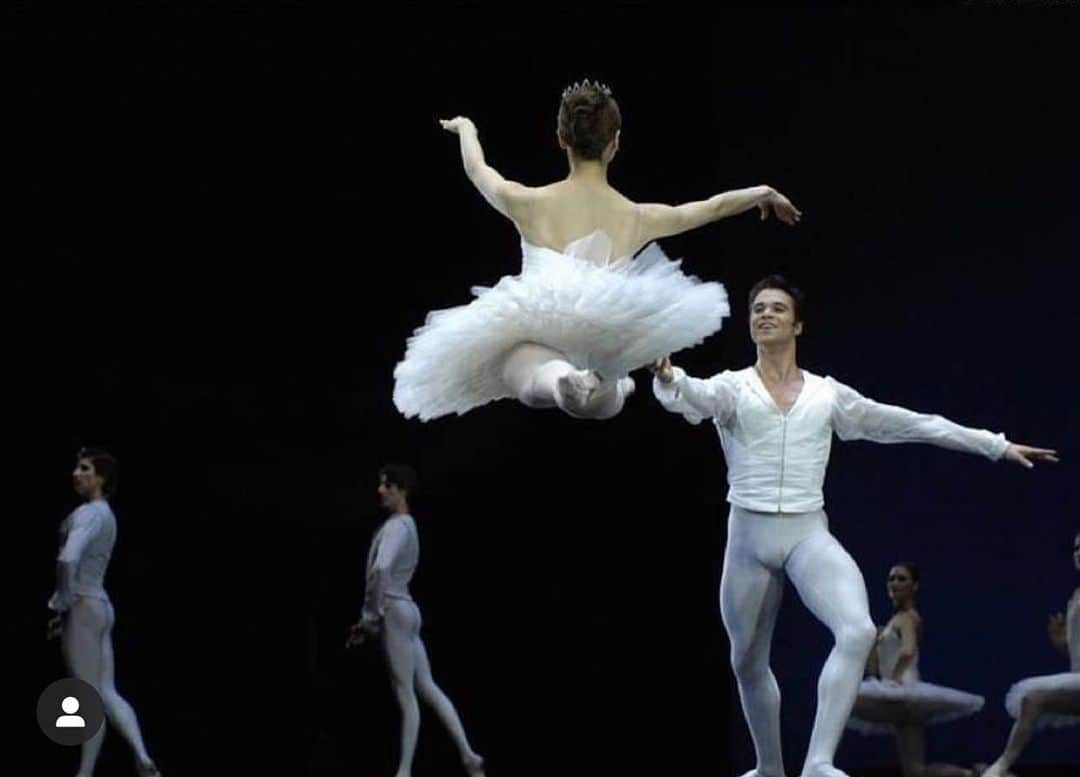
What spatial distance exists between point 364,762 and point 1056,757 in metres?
2.72

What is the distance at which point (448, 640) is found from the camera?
8930 millimetres

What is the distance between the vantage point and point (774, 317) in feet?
22.2

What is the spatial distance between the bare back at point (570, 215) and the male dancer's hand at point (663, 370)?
1.19ft

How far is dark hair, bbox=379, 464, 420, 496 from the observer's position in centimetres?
884

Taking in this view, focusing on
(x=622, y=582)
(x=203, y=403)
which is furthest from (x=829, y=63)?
(x=203, y=403)

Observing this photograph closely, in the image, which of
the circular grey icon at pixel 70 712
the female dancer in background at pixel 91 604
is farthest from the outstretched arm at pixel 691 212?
the circular grey icon at pixel 70 712

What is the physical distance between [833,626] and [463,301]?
113 inches

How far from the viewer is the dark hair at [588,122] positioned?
6043 mm

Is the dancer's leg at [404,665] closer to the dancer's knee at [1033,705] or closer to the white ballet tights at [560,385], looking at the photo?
the dancer's knee at [1033,705]

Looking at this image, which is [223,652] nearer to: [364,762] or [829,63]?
[364,762]

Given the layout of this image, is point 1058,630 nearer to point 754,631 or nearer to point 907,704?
point 907,704

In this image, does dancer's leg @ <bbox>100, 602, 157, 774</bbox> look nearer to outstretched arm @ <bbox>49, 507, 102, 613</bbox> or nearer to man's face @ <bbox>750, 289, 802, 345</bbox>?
outstretched arm @ <bbox>49, 507, 102, 613</bbox>

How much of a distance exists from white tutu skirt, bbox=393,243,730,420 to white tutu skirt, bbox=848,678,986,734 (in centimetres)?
325

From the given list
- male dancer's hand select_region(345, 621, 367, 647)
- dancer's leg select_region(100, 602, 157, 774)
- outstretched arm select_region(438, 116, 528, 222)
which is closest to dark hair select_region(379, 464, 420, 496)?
male dancer's hand select_region(345, 621, 367, 647)
